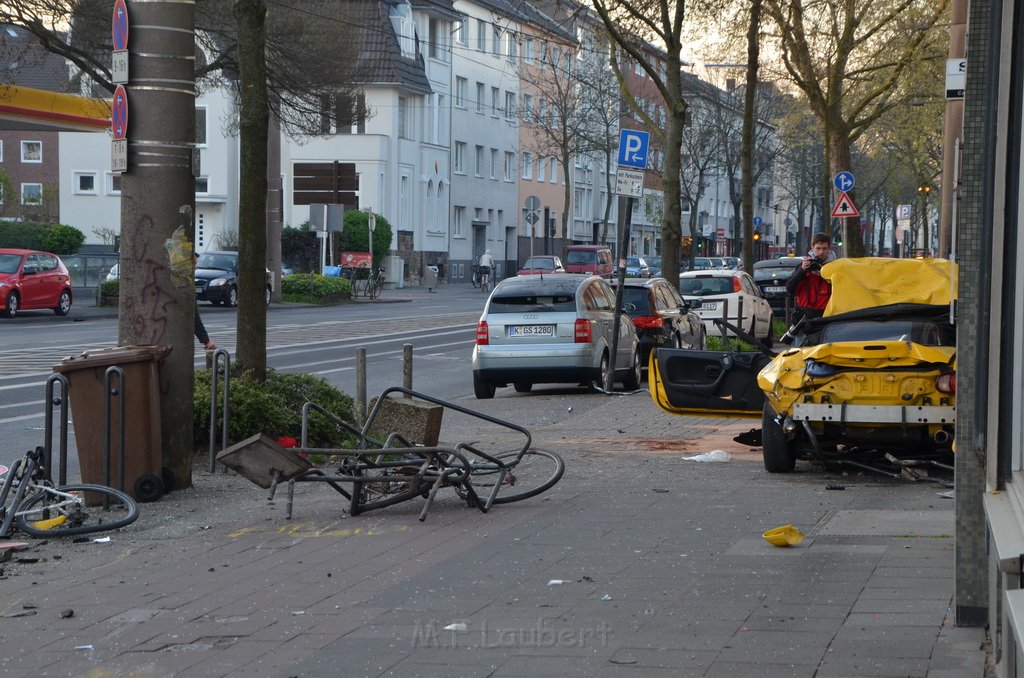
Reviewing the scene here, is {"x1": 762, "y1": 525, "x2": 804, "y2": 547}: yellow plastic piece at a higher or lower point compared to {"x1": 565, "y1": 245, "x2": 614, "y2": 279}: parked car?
lower

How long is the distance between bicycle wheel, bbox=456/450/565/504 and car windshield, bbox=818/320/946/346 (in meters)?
2.96

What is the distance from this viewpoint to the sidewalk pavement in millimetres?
5250

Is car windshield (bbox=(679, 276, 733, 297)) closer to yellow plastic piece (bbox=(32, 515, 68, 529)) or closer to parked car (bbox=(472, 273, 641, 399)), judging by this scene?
parked car (bbox=(472, 273, 641, 399))

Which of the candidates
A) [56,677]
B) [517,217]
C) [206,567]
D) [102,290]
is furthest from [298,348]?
[517,217]

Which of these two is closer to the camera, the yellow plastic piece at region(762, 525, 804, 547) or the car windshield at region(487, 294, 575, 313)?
the yellow plastic piece at region(762, 525, 804, 547)

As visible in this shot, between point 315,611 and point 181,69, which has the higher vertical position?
point 181,69

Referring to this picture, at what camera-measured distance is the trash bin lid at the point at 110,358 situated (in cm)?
885

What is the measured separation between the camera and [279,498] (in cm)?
957

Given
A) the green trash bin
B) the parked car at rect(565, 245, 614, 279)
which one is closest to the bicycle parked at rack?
the green trash bin

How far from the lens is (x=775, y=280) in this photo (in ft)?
118

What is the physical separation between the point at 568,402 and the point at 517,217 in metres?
64.5

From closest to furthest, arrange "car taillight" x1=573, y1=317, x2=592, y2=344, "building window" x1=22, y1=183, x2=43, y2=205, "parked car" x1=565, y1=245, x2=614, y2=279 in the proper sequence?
"car taillight" x1=573, y1=317, x2=592, y2=344 < "parked car" x1=565, y1=245, x2=614, y2=279 < "building window" x1=22, y1=183, x2=43, y2=205

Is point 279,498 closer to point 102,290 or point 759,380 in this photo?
point 759,380

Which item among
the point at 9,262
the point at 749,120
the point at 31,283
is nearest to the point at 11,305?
the point at 31,283
